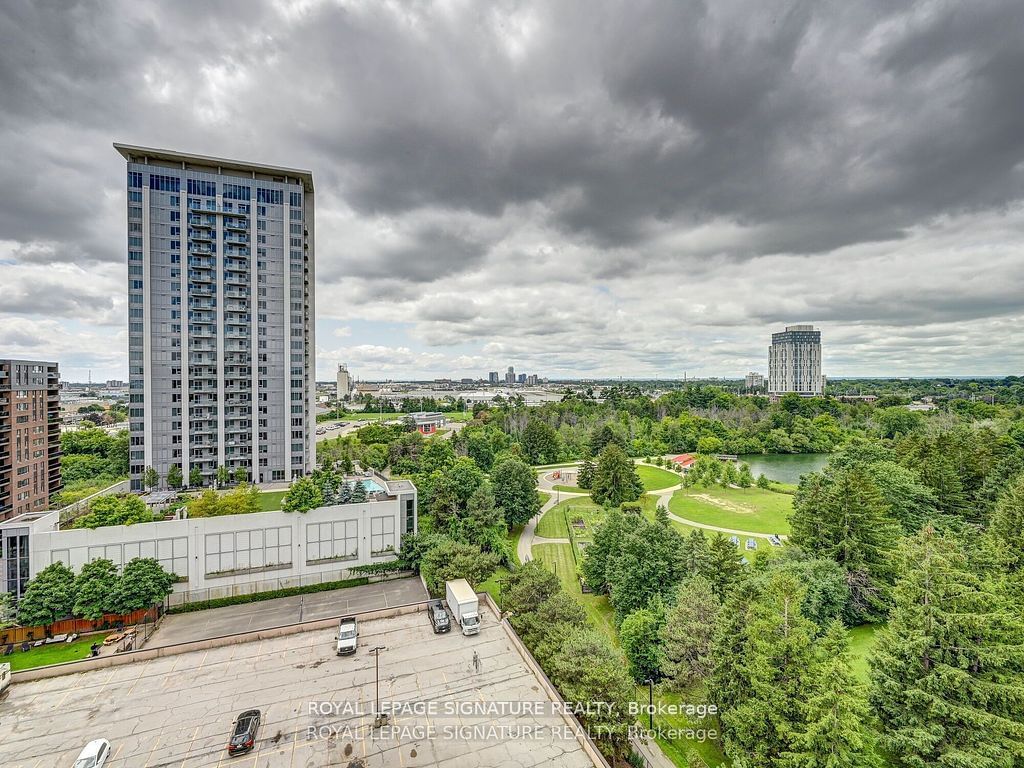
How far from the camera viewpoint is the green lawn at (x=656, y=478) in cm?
6317

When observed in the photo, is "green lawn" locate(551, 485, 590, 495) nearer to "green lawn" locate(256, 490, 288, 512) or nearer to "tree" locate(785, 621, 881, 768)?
"green lawn" locate(256, 490, 288, 512)

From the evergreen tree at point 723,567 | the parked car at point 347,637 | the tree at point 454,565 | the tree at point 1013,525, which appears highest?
the tree at point 1013,525

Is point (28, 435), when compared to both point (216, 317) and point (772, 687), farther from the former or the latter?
point (772, 687)

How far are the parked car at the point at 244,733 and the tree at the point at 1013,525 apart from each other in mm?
36392

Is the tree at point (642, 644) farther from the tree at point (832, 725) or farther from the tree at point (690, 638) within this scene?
the tree at point (832, 725)

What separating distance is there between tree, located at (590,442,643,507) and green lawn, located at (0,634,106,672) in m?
43.6

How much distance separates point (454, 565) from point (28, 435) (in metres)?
47.8

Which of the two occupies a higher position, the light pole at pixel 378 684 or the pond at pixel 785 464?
the light pole at pixel 378 684

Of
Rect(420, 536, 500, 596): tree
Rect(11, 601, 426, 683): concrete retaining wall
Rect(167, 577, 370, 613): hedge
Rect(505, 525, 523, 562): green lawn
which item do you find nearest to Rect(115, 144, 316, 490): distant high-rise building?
Rect(167, 577, 370, 613): hedge

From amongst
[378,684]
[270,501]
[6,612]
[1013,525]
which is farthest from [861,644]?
[6,612]

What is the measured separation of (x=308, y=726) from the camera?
16.7 meters

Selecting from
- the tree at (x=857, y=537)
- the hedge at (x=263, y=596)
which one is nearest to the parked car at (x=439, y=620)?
the hedge at (x=263, y=596)

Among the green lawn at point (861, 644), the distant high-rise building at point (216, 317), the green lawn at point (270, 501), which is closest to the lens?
the green lawn at point (861, 644)

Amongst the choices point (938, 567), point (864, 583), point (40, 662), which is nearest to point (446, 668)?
point (938, 567)
